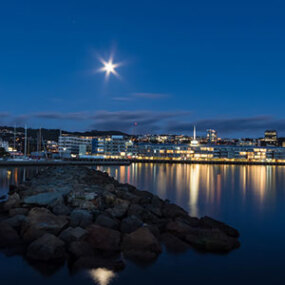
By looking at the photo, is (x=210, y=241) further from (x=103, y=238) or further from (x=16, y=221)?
(x=16, y=221)

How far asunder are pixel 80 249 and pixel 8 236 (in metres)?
2.83

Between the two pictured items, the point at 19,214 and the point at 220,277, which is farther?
the point at 19,214

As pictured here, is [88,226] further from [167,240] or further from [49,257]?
[167,240]

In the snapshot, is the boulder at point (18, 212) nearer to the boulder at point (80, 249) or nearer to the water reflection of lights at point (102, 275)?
the boulder at point (80, 249)

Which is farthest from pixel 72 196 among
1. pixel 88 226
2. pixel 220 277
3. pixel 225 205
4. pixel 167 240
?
pixel 225 205

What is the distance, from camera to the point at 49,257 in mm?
9078

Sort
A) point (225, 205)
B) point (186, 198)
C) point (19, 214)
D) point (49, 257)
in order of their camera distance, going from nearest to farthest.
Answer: point (49, 257) < point (19, 214) < point (225, 205) < point (186, 198)

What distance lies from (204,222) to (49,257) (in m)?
6.66

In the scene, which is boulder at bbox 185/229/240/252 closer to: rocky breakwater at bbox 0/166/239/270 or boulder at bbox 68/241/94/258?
rocky breakwater at bbox 0/166/239/270

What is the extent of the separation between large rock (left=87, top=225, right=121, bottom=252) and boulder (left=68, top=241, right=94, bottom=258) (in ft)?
1.39

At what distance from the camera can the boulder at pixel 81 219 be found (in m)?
11.2

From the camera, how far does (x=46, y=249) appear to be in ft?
29.9

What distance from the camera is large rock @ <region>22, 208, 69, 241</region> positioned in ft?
33.8

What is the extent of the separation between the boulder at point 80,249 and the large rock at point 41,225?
1351mm
